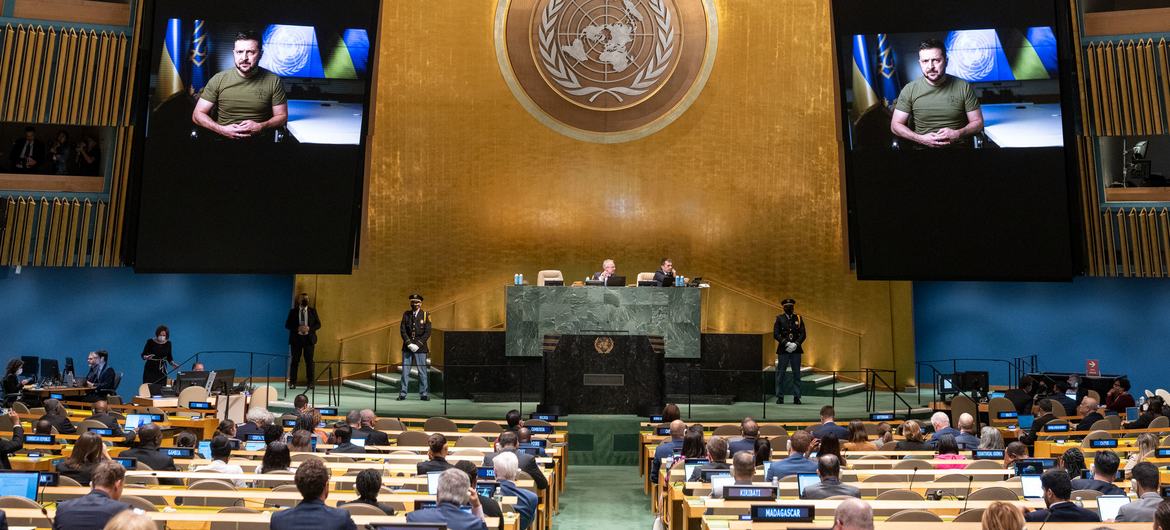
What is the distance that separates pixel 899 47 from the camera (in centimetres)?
1633

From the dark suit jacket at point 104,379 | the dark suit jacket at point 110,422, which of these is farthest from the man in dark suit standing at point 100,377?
the dark suit jacket at point 110,422

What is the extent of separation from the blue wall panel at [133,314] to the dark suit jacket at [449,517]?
47.3 feet

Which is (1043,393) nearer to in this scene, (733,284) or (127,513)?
(733,284)

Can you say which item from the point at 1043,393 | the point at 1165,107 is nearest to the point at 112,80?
the point at 1043,393

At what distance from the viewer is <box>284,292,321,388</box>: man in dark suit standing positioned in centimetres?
1811

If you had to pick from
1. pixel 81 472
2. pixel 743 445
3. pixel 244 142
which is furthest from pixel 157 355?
pixel 743 445

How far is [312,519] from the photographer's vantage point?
17.6 ft

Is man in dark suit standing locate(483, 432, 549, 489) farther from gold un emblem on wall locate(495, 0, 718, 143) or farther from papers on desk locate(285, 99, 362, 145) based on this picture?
gold un emblem on wall locate(495, 0, 718, 143)

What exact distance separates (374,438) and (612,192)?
10029 millimetres

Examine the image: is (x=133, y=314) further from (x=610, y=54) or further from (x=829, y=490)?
(x=829, y=490)

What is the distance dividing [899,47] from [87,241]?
12878mm

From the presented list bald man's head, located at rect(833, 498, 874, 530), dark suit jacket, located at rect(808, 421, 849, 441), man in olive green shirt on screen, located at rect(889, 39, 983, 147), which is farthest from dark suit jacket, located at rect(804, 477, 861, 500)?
man in olive green shirt on screen, located at rect(889, 39, 983, 147)

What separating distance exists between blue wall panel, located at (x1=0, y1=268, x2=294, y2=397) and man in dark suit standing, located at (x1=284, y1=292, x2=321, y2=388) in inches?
59.5

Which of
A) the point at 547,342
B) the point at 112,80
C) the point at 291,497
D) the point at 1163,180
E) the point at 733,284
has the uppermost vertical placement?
the point at 112,80
